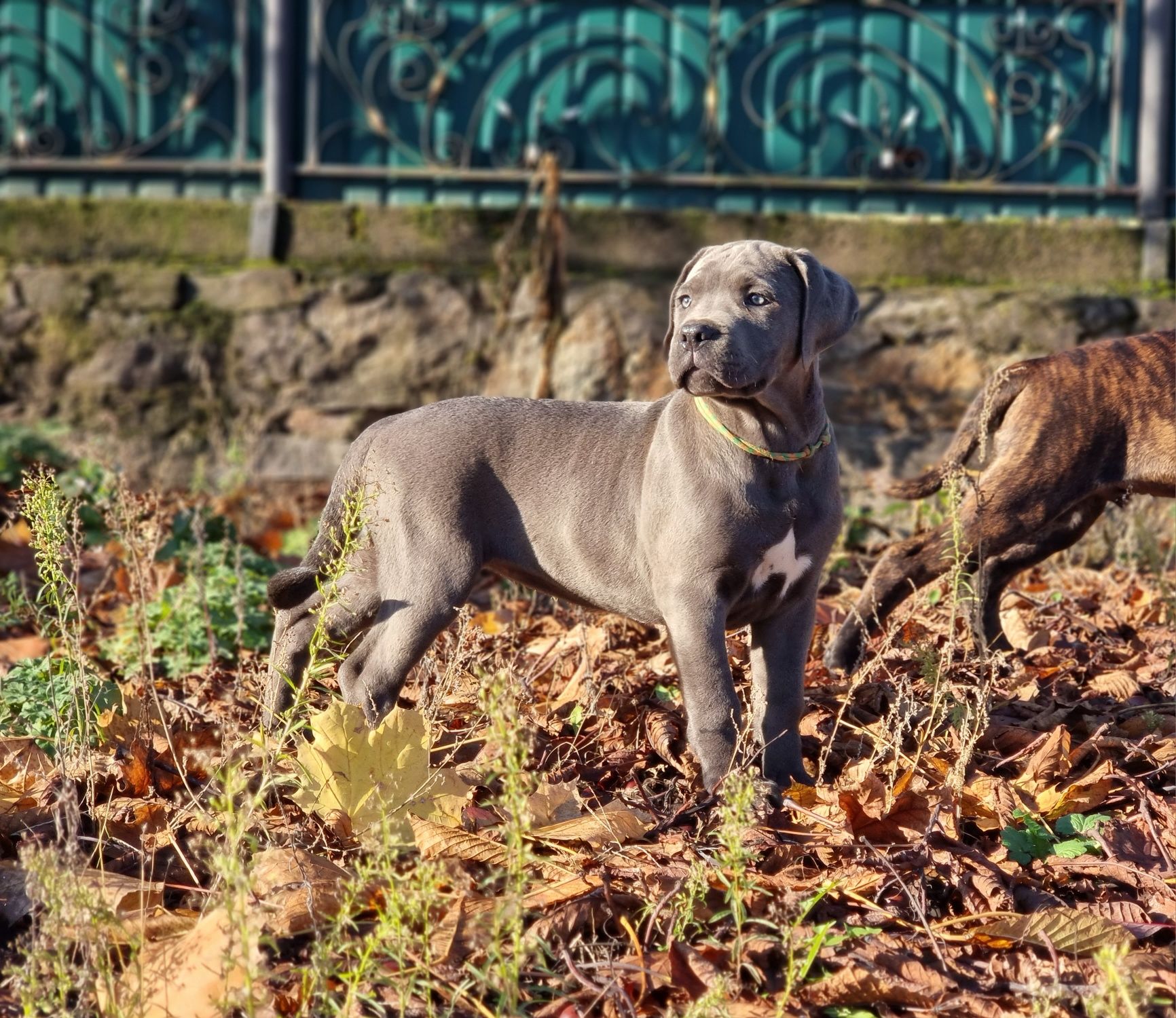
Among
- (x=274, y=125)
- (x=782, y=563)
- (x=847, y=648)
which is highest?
(x=274, y=125)

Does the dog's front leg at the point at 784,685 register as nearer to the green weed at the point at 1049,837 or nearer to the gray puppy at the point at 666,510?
the gray puppy at the point at 666,510

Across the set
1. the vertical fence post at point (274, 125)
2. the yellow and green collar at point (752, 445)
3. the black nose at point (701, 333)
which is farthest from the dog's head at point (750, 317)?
the vertical fence post at point (274, 125)

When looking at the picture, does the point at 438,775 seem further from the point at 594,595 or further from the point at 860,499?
the point at 860,499

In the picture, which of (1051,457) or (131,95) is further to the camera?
(131,95)

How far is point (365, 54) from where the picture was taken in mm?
7617

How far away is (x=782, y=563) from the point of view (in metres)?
3.40

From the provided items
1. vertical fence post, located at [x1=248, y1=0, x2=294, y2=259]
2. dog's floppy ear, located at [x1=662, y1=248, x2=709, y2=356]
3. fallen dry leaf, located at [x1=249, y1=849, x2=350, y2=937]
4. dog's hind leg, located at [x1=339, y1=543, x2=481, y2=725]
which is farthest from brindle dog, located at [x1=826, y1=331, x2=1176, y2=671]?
vertical fence post, located at [x1=248, y1=0, x2=294, y2=259]

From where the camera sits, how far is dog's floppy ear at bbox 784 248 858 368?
11.2 ft

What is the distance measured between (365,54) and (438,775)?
18.2ft

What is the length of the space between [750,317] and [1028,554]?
2.13 metres

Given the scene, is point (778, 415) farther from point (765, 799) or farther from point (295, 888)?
point (295, 888)

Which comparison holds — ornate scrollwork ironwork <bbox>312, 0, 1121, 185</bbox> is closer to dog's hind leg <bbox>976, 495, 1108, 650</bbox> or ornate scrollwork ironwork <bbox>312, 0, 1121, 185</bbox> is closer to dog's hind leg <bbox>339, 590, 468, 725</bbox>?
dog's hind leg <bbox>976, 495, 1108, 650</bbox>

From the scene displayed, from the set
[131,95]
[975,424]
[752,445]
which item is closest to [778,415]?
[752,445]

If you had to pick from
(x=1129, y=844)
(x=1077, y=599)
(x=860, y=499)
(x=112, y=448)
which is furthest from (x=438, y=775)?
(x=112, y=448)
